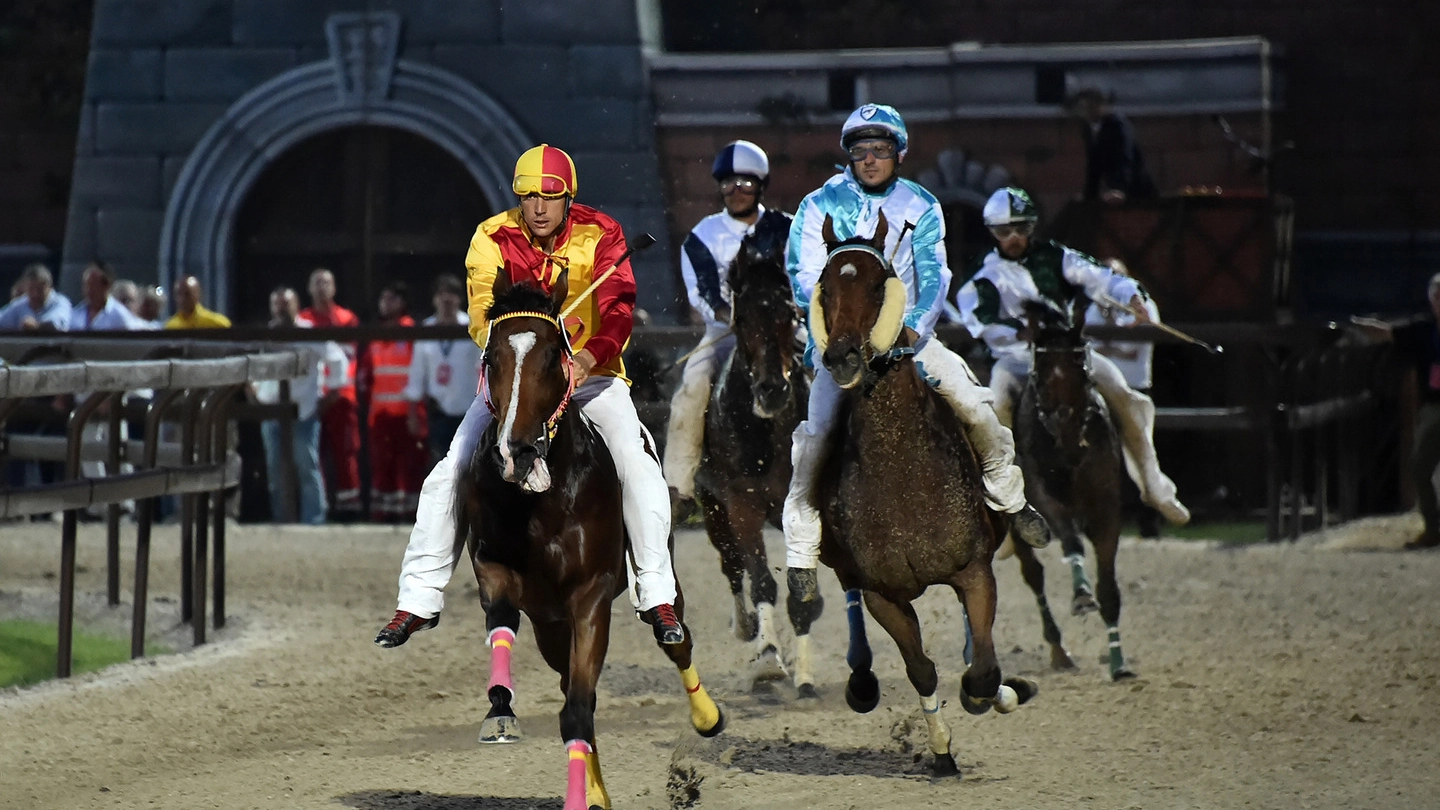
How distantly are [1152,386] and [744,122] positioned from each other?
4324mm

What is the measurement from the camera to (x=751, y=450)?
8570 millimetres

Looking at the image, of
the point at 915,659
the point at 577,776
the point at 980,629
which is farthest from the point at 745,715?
the point at 577,776

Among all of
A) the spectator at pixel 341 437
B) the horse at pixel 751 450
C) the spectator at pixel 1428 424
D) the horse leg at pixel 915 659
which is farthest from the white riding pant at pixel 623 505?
Result: the spectator at pixel 341 437

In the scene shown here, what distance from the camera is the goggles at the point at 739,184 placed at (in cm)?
883

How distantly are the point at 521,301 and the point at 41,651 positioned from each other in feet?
15.1

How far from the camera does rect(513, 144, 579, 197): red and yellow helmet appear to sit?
19.8ft

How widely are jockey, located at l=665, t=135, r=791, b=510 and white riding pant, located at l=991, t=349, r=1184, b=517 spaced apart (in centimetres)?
134

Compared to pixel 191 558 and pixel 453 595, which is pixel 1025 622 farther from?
pixel 191 558

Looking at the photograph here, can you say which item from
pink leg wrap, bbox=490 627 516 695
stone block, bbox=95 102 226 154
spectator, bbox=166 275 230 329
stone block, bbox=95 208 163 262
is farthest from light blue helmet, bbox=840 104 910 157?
stone block, bbox=95 208 163 262

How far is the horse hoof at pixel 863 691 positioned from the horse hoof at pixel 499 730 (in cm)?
188

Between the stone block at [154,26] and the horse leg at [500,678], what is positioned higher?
the stone block at [154,26]

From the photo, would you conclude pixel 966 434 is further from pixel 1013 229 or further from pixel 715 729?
pixel 1013 229

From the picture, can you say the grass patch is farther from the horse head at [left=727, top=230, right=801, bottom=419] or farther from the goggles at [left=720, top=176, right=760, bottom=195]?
the goggles at [left=720, top=176, right=760, bottom=195]

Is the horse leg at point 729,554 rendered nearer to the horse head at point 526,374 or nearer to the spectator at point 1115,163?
the horse head at point 526,374
